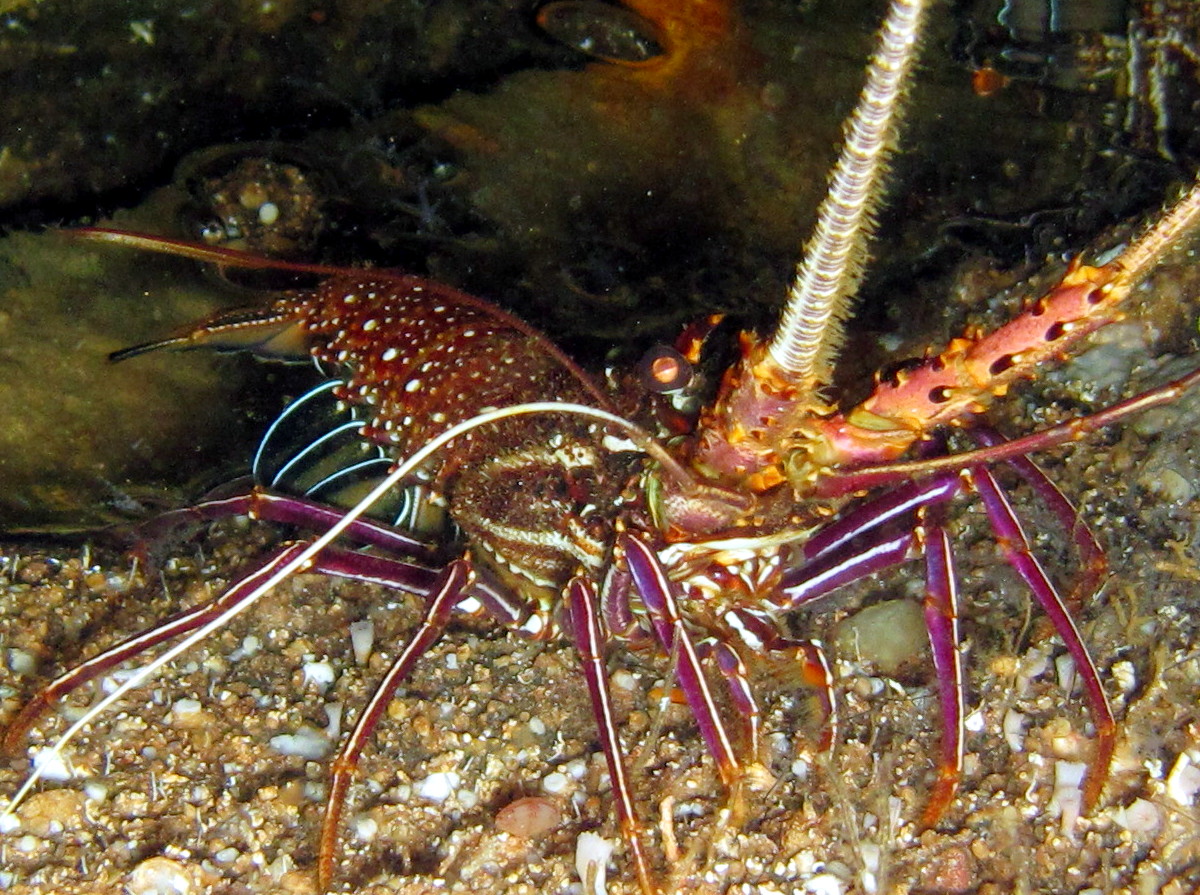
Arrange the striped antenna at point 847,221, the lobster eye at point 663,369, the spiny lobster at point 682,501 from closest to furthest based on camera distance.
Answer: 1. the striped antenna at point 847,221
2. the spiny lobster at point 682,501
3. the lobster eye at point 663,369

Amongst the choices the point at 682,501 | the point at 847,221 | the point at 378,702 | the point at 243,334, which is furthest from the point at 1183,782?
the point at 243,334

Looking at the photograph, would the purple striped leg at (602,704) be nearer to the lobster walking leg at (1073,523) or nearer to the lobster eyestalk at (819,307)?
the lobster eyestalk at (819,307)

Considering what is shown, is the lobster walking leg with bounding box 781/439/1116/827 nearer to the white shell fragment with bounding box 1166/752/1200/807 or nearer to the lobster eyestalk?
the white shell fragment with bounding box 1166/752/1200/807

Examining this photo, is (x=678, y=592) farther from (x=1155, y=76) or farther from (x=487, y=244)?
(x=1155, y=76)

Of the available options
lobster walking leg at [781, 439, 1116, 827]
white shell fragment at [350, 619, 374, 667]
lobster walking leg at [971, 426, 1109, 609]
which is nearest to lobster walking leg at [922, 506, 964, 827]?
lobster walking leg at [781, 439, 1116, 827]

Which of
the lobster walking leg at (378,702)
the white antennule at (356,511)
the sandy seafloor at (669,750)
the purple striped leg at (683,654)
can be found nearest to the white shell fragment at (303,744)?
the sandy seafloor at (669,750)

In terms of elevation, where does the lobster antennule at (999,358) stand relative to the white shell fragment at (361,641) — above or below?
above

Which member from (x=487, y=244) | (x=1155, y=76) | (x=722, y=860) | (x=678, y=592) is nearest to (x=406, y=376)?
(x=487, y=244)
